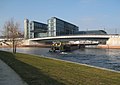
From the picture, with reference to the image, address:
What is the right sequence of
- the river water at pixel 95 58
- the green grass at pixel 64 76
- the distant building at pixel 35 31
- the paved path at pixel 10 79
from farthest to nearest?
the distant building at pixel 35 31 < the river water at pixel 95 58 < the green grass at pixel 64 76 < the paved path at pixel 10 79

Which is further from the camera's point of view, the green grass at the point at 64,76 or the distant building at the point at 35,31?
the distant building at the point at 35,31

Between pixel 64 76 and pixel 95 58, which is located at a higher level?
pixel 64 76

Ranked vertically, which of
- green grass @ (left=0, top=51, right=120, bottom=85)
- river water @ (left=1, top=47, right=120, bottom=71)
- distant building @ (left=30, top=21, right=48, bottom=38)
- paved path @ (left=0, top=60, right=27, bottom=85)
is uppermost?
distant building @ (left=30, top=21, right=48, bottom=38)

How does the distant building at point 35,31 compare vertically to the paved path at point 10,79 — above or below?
above

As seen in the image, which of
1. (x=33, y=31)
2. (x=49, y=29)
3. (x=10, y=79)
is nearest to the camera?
(x=10, y=79)

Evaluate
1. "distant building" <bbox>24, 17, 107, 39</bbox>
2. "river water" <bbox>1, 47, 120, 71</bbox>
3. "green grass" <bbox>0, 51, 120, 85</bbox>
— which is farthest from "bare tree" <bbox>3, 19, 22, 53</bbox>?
"distant building" <bbox>24, 17, 107, 39</bbox>

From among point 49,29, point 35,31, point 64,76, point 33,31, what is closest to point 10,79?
point 64,76

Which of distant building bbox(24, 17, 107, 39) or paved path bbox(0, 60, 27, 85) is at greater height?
distant building bbox(24, 17, 107, 39)

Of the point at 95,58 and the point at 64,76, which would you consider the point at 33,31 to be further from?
the point at 64,76

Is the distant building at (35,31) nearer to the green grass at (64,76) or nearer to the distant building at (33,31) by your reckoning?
the distant building at (33,31)

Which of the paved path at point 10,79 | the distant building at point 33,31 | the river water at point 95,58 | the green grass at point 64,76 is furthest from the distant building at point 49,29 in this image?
the paved path at point 10,79

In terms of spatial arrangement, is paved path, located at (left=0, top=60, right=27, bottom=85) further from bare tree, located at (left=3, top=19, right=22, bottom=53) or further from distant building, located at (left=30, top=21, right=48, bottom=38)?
distant building, located at (left=30, top=21, right=48, bottom=38)

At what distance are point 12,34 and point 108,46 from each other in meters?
83.9

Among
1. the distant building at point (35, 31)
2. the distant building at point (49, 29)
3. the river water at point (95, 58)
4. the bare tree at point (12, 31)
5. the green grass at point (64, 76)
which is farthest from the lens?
the distant building at point (35, 31)
